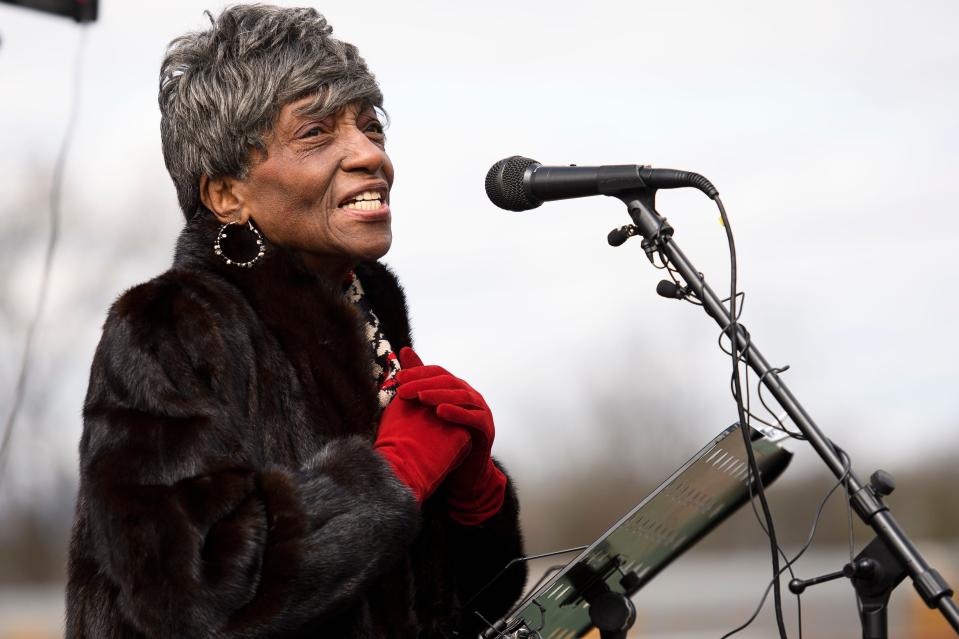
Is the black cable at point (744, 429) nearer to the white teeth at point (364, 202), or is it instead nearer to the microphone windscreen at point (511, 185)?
the microphone windscreen at point (511, 185)

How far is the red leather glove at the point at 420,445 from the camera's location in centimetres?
197

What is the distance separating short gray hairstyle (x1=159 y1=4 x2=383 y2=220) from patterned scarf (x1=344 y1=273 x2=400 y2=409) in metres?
0.38

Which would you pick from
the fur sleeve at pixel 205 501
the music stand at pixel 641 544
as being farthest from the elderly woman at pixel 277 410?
the music stand at pixel 641 544

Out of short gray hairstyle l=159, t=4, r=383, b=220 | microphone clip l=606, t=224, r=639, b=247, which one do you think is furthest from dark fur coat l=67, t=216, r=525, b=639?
microphone clip l=606, t=224, r=639, b=247

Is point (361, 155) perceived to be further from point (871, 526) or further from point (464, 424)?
point (871, 526)

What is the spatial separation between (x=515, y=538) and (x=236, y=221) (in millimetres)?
882

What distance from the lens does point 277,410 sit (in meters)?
2.05

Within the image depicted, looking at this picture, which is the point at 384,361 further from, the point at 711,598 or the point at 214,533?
the point at 711,598

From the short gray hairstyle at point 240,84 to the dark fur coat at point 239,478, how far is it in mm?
134

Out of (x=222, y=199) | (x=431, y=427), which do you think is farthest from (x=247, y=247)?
(x=431, y=427)

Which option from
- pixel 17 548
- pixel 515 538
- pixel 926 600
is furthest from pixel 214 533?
pixel 17 548

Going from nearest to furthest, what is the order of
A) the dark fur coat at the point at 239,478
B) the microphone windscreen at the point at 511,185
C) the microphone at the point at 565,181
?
the dark fur coat at the point at 239,478 < the microphone at the point at 565,181 < the microphone windscreen at the point at 511,185

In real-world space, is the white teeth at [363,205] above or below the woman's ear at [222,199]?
below

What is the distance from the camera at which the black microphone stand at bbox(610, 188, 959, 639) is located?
1664 millimetres
